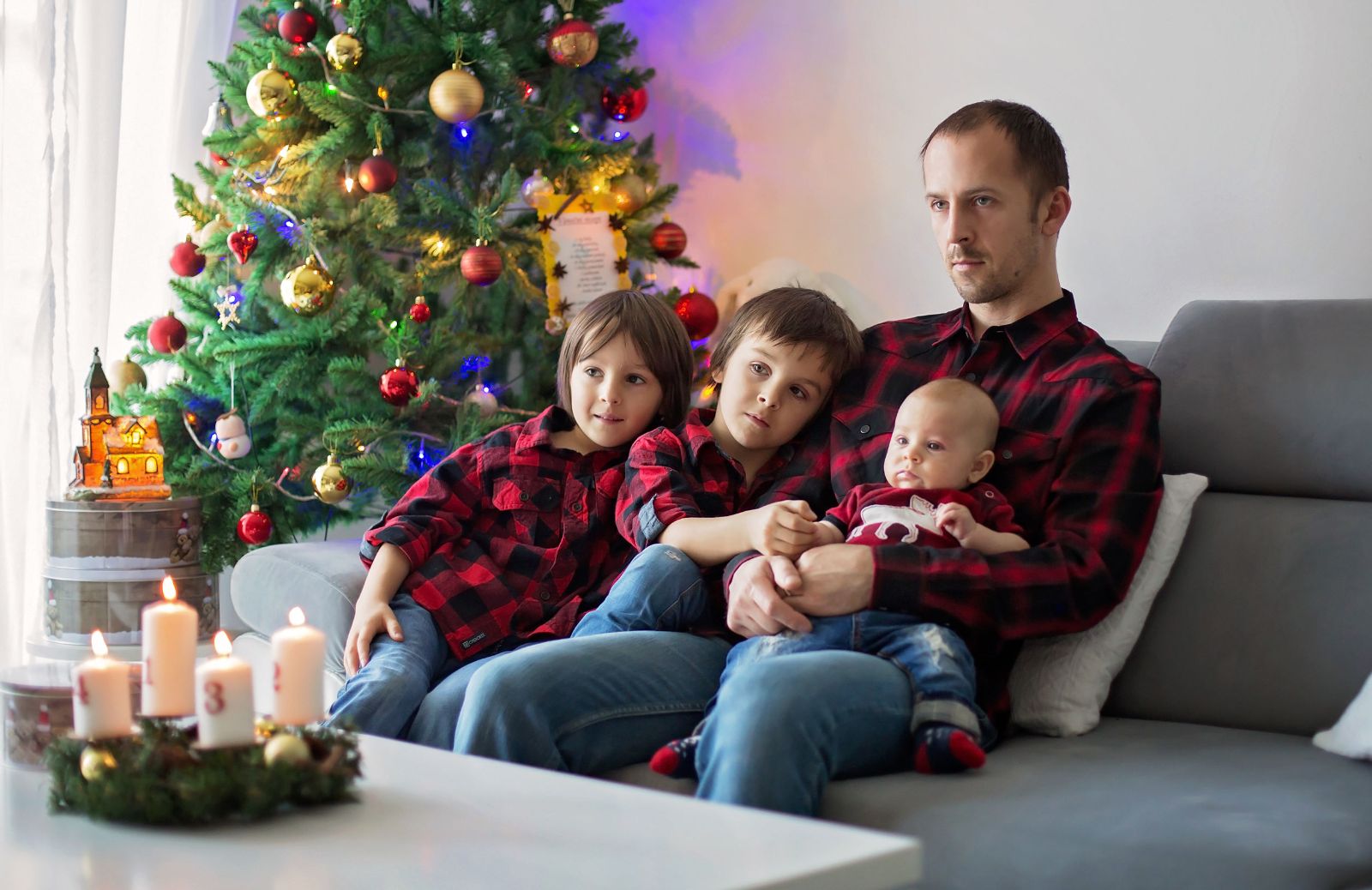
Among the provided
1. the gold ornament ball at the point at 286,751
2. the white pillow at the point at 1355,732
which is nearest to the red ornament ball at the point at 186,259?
the gold ornament ball at the point at 286,751

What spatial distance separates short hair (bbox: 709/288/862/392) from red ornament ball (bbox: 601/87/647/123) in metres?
1.04

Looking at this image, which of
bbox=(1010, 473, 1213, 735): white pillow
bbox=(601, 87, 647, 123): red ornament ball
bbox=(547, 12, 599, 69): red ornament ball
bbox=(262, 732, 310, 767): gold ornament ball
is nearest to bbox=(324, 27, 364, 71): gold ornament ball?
bbox=(547, 12, 599, 69): red ornament ball

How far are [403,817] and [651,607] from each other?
0.74 metres

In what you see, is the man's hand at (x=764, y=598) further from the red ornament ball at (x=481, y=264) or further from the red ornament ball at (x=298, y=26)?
the red ornament ball at (x=298, y=26)

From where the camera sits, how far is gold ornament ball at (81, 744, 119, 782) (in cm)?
115

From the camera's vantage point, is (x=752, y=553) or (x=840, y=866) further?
(x=752, y=553)

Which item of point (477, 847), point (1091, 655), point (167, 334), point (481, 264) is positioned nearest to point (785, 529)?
point (1091, 655)

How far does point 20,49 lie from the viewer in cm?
282

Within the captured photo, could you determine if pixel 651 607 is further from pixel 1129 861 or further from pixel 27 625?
pixel 27 625

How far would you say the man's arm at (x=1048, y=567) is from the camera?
1702 millimetres

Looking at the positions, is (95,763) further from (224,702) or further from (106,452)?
(106,452)

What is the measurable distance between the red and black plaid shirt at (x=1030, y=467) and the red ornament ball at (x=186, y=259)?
1465mm

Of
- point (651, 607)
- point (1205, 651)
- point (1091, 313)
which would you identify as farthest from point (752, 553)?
point (1091, 313)

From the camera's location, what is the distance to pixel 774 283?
10.4ft
